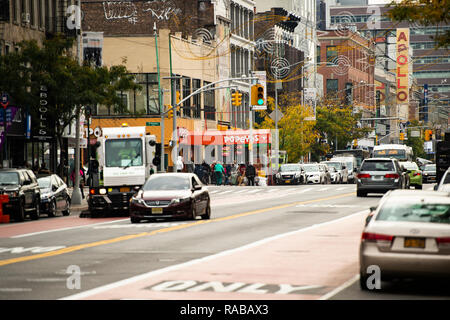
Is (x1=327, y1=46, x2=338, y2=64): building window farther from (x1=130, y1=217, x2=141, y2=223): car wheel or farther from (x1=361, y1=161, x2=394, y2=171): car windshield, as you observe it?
(x1=130, y1=217, x2=141, y2=223): car wheel

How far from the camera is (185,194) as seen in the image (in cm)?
2977

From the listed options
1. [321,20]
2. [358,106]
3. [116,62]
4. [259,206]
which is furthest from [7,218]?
[321,20]

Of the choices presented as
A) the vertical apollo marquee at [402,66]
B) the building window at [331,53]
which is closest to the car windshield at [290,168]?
the building window at [331,53]

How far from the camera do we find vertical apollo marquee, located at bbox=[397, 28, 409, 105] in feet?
592

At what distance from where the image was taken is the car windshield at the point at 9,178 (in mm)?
33750

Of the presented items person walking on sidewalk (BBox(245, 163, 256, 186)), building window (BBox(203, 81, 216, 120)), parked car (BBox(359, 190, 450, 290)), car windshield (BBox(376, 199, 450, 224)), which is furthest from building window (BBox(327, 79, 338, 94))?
parked car (BBox(359, 190, 450, 290))

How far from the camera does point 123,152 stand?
124ft

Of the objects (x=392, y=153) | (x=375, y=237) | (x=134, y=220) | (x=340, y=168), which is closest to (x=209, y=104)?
(x=340, y=168)

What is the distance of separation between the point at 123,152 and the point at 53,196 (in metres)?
3.20

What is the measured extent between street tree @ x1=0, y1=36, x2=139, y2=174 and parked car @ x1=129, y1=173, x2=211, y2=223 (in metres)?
13.9

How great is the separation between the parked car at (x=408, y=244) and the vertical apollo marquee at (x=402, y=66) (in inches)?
6630

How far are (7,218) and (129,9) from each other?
183 ft

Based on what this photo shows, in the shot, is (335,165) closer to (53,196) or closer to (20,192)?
(53,196)
